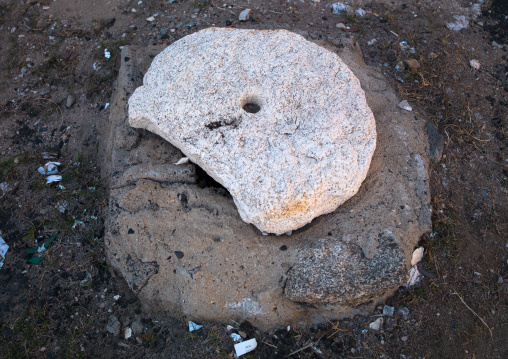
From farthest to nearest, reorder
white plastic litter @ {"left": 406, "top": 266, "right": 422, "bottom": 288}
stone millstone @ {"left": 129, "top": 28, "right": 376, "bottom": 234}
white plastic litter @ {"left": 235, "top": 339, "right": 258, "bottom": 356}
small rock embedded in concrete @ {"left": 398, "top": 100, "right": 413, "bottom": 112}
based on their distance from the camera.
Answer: small rock embedded in concrete @ {"left": 398, "top": 100, "right": 413, "bottom": 112}, white plastic litter @ {"left": 406, "top": 266, "right": 422, "bottom": 288}, white plastic litter @ {"left": 235, "top": 339, "right": 258, "bottom": 356}, stone millstone @ {"left": 129, "top": 28, "right": 376, "bottom": 234}

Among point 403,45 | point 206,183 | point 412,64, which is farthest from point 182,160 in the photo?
point 403,45

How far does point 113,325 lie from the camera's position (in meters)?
2.61

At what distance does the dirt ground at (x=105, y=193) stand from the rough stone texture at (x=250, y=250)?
173 millimetres

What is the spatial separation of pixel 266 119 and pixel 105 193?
1530 mm

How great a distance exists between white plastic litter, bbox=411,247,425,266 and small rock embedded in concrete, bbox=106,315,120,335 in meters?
2.12

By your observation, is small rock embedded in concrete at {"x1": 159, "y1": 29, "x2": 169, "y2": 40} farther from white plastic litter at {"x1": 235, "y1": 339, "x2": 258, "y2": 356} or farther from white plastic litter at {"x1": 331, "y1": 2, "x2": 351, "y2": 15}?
white plastic litter at {"x1": 235, "y1": 339, "x2": 258, "y2": 356}

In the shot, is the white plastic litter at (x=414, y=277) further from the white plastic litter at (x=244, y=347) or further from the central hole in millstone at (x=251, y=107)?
the central hole in millstone at (x=251, y=107)

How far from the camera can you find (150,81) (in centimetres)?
271

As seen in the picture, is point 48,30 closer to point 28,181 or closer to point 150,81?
point 28,181

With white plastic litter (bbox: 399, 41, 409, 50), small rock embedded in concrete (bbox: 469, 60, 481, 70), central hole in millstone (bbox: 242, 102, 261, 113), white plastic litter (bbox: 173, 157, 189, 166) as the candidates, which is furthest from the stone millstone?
small rock embedded in concrete (bbox: 469, 60, 481, 70)

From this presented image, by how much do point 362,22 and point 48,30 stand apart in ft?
11.5

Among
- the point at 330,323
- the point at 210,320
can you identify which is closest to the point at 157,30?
the point at 210,320

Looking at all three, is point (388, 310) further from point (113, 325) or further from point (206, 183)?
point (113, 325)

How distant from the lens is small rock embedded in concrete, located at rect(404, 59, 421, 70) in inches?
139
